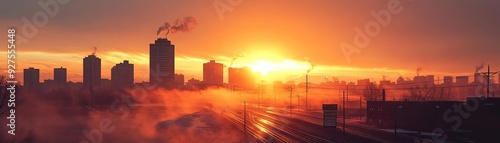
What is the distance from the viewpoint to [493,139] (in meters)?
52.9

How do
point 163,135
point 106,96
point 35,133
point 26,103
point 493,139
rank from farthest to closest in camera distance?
point 106,96 < point 26,103 < point 35,133 < point 163,135 < point 493,139

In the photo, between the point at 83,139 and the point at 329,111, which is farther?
the point at 329,111

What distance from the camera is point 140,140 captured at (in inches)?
2453

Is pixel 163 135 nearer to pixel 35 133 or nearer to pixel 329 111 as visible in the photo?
pixel 35 133

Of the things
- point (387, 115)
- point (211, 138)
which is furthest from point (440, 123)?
point (211, 138)

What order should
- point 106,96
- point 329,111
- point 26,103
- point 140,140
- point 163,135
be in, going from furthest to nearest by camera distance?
1. point 106,96
2. point 26,103
3. point 329,111
4. point 163,135
5. point 140,140

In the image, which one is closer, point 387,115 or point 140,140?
point 140,140

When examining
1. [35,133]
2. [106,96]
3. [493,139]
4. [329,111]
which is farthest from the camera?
[106,96]

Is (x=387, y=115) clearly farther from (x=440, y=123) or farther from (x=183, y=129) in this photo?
(x=183, y=129)

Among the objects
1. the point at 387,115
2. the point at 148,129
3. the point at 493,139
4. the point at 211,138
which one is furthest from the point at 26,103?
the point at 493,139

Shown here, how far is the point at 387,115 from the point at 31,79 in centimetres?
12417

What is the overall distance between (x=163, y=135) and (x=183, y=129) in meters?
8.84

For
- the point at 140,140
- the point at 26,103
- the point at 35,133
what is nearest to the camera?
the point at 140,140

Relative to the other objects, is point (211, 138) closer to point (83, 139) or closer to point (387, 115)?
point (83, 139)
